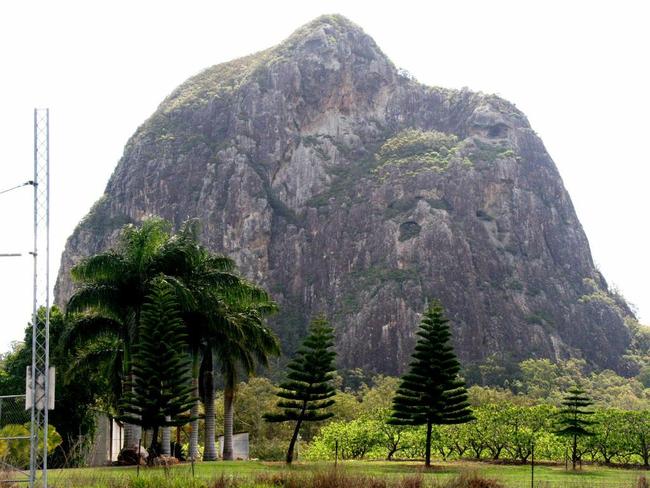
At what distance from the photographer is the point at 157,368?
31000mm

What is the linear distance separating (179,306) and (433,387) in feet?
36.9

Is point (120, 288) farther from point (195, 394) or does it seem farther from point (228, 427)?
point (228, 427)

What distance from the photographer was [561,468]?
118ft

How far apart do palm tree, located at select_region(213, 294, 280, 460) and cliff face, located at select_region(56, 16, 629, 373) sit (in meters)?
82.9

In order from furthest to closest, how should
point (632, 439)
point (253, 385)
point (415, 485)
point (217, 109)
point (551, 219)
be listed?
1. point (217, 109)
2. point (551, 219)
3. point (253, 385)
4. point (632, 439)
5. point (415, 485)

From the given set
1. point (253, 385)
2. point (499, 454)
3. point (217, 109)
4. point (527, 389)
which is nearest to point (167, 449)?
point (499, 454)

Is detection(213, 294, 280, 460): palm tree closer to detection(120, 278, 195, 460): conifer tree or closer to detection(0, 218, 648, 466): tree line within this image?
detection(0, 218, 648, 466): tree line

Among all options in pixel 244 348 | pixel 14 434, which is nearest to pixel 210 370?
pixel 244 348

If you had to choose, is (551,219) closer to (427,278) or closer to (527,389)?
(427,278)

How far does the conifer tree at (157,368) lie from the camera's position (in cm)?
3073

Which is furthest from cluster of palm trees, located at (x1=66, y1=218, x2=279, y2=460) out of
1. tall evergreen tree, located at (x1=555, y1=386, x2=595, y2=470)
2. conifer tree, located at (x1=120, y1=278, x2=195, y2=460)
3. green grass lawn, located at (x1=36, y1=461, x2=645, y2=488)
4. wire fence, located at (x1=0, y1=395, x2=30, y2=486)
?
tall evergreen tree, located at (x1=555, y1=386, x2=595, y2=470)

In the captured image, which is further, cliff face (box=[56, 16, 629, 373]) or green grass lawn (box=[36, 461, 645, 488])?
cliff face (box=[56, 16, 629, 373])

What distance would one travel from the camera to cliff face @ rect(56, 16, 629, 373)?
12875 cm

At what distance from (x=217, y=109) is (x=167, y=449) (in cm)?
13029
